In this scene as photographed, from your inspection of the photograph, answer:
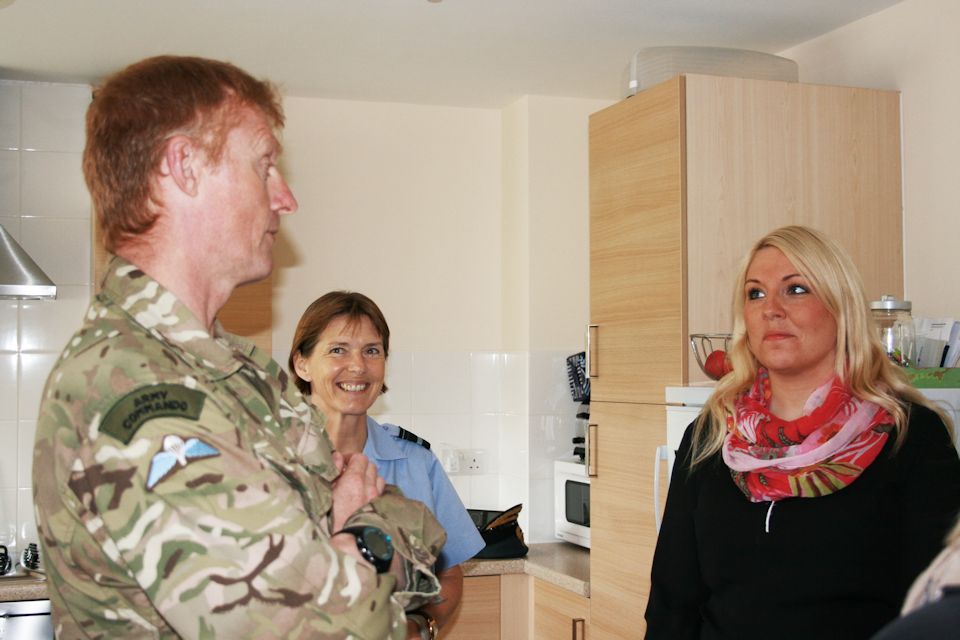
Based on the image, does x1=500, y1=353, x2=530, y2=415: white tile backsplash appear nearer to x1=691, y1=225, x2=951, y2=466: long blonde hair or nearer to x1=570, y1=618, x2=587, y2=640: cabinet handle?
x1=570, y1=618, x2=587, y2=640: cabinet handle

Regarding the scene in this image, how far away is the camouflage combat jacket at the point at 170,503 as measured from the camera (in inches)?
37.1

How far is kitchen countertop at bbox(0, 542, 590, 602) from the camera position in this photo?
10.8 ft

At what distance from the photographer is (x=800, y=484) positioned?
1907mm

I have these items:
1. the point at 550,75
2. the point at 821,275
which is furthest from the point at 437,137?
the point at 821,275

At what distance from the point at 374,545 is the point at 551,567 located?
255 cm

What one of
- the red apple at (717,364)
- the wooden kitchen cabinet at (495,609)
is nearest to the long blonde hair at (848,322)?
the red apple at (717,364)

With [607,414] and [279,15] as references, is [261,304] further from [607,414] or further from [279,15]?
[607,414]

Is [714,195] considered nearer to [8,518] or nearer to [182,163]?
[182,163]

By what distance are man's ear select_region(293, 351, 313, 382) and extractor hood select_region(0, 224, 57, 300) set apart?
4.81ft

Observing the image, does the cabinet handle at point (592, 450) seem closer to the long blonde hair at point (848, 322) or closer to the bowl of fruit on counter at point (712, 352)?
the bowl of fruit on counter at point (712, 352)

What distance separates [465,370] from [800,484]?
2493 mm

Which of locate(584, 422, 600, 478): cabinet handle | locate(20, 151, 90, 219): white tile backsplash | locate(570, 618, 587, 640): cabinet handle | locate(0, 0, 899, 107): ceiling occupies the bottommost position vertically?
locate(570, 618, 587, 640): cabinet handle

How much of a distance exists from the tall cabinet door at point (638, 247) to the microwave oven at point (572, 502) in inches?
24.5

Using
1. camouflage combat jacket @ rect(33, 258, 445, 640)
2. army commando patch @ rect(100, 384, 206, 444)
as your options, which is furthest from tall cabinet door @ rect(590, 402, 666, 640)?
army commando patch @ rect(100, 384, 206, 444)
